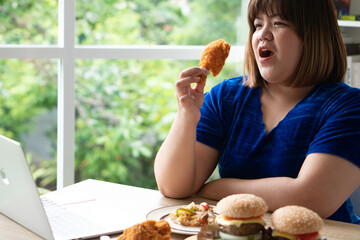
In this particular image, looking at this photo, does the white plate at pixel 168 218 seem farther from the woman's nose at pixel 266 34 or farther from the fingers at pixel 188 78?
the woman's nose at pixel 266 34

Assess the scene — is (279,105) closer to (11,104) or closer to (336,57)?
(336,57)

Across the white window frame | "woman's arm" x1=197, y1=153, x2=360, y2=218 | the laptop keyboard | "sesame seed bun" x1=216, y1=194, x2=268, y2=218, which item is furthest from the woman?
the white window frame

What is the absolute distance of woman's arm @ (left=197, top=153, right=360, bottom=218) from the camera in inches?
54.0

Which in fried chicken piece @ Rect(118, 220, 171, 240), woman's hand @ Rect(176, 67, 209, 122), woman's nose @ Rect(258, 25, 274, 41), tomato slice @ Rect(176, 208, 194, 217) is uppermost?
woman's nose @ Rect(258, 25, 274, 41)

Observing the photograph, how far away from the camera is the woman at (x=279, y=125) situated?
4.58 ft

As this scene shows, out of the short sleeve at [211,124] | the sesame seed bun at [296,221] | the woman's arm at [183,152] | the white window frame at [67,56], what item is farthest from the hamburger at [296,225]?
the white window frame at [67,56]

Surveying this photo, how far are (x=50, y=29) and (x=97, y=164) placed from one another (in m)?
1.23

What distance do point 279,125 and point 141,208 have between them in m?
0.54

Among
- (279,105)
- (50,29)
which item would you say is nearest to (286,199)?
(279,105)

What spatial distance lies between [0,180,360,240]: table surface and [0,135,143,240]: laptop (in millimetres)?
22

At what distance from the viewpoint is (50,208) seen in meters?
1.33

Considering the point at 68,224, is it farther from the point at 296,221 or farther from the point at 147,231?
the point at 296,221

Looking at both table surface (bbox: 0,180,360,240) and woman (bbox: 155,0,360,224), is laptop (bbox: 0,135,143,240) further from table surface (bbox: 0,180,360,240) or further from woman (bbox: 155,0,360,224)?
woman (bbox: 155,0,360,224)

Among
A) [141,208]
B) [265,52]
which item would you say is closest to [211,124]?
[265,52]
